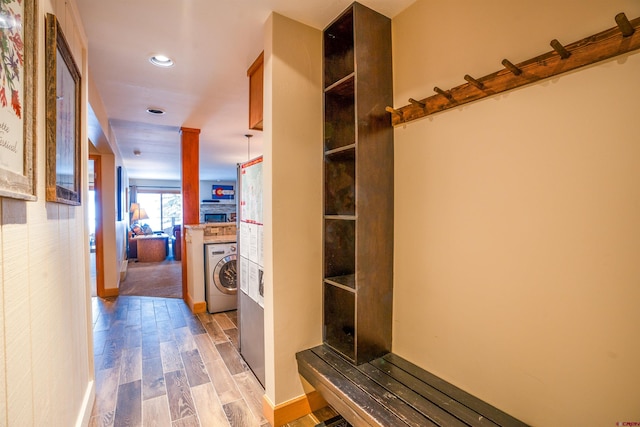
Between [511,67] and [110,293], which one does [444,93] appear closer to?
[511,67]

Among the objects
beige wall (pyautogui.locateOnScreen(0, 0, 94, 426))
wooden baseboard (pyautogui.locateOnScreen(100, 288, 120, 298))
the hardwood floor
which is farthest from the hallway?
wooden baseboard (pyautogui.locateOnScreen(100, 288, 120, 298))

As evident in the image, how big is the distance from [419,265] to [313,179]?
833mm

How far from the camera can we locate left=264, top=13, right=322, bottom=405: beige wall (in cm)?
175

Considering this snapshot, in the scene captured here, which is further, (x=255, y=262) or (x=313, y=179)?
(x=255, y=262)

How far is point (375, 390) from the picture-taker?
4.66 ft

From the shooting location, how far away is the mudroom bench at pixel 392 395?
122 cm

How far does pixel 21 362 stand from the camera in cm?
86

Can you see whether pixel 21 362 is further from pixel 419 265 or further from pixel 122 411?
pixel 419 265

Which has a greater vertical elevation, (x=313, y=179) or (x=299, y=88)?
(x=299, y=88)

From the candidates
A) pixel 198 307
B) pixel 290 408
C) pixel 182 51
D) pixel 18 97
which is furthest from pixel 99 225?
pixel 18 97

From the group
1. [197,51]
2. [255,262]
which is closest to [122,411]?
[255,262]

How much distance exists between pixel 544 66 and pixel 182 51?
86.4 inches

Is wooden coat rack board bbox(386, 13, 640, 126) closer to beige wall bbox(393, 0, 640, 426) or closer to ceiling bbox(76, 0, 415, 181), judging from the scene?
beige wall bbox(393, 0, 640, 426)

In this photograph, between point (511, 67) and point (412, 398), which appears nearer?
point (511, 67)
